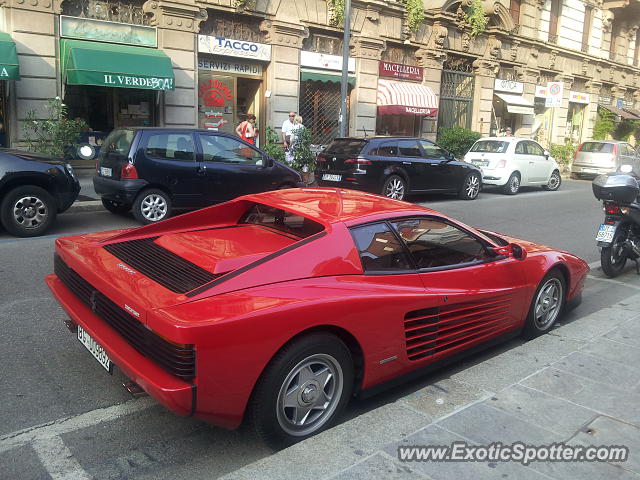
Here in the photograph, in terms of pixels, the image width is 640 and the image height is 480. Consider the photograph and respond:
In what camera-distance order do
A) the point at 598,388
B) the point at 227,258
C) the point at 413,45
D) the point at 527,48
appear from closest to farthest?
the point at 227,258, the point at 598,388, the point at 413,45, the point at 527,48

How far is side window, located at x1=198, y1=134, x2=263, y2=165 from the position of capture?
408 inches

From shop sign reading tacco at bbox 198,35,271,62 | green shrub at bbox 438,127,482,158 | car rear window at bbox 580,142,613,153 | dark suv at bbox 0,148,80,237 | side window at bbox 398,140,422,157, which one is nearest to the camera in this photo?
dark suv at bbox 0,148,80,237

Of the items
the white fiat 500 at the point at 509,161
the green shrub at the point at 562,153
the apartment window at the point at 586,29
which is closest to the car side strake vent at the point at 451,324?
the white fiat 500 at the point at 509,161

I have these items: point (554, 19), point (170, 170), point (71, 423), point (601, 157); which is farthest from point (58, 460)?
point (554, 19)

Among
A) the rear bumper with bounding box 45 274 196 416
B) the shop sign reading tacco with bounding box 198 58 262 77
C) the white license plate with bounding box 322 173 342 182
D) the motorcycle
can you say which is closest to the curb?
the white license plate with bounding box 322 173 342 182

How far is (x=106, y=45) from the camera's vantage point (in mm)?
14734

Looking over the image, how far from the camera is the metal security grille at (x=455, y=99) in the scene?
966 inches

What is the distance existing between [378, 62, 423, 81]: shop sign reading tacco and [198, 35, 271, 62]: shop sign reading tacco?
16.9ft

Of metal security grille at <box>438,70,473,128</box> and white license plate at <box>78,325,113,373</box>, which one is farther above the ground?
metal security grille at <box>438,70,473,128</box>

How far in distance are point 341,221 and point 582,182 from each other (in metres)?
22.5

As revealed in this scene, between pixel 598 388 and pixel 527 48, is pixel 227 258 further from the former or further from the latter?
pixel 527 48

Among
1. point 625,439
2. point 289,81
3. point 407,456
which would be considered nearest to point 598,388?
point 625,439

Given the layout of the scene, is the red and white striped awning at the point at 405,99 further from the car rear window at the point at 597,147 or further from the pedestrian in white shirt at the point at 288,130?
the car rear window at the point at 597,147

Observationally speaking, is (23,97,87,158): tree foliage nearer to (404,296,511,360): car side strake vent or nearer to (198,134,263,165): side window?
(198,134,263,165): side window
